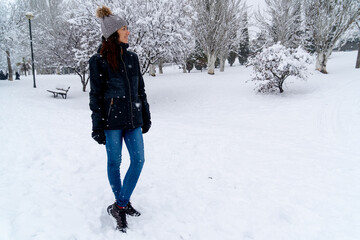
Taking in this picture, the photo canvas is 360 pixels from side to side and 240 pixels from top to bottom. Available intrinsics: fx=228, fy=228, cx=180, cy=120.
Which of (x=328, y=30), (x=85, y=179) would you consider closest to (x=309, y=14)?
(x=328, y=30)

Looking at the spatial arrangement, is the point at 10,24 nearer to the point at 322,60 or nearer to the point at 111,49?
the point at 111,49

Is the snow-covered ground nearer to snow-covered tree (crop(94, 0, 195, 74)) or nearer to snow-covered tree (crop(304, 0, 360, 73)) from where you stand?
snow-covered tree (crop(94, 0, 195, 74))

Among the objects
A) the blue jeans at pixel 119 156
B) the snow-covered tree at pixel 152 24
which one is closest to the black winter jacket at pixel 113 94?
the blue jeans at pixel 119 156

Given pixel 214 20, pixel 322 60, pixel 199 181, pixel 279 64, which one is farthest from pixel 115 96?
pixel 214 20

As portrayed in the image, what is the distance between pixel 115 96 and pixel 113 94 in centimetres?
3

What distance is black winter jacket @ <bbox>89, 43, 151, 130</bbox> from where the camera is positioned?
7.00ft

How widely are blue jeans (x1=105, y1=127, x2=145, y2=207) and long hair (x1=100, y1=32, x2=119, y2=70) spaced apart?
2.15 feet

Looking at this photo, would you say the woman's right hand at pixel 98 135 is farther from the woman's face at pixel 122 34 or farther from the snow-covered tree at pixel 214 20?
the snow-covered tree at pixel 214 20

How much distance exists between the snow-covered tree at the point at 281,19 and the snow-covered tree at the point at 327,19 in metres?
3.93

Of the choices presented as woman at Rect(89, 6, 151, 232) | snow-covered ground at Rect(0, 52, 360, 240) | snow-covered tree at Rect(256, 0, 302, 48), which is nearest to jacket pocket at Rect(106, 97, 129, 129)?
woman at Rect(89, 6, 151, 232)

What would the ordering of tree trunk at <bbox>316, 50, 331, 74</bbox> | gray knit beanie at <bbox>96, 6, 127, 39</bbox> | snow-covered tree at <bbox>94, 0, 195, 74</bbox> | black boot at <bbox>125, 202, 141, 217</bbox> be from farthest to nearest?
tree trunk at <bbox>316, 50, 331, 74</bbox> < snow-covered tree at <bbox>94, 0, 195, 74</bbox> < black boot at <bbox>125, 202, 141, 217</bbox> < gray knit beanie at <bbox>96, 6, 127, 39</bbox>

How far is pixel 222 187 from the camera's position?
3512 mm

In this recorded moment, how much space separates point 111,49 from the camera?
2113 millimetres

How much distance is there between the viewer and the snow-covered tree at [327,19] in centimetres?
1555
